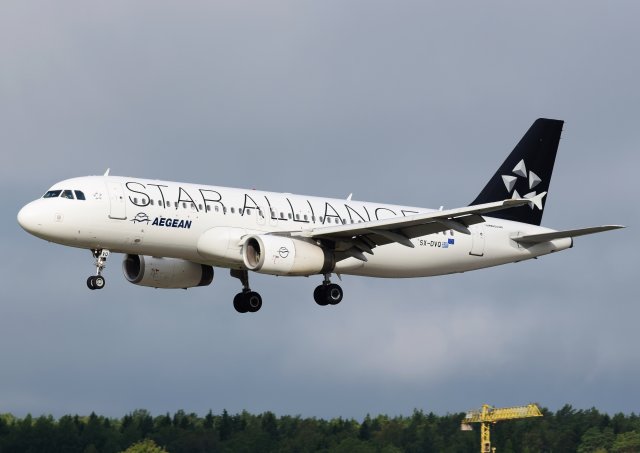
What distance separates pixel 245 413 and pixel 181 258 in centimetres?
9613

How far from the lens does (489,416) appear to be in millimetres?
119062

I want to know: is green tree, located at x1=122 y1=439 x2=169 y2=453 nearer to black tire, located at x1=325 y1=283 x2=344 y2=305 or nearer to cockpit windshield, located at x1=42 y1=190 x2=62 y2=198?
black tire, located at x1=325 y1=283 x2=344 y2=305

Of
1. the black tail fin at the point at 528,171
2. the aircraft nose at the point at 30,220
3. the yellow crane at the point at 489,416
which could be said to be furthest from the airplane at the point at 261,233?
the yellow crane at the point at 489,416

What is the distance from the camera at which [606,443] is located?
12962 centimetres

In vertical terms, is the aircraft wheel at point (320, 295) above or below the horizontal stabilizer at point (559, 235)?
below

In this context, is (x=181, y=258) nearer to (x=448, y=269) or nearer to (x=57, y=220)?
(x=57, y=220)

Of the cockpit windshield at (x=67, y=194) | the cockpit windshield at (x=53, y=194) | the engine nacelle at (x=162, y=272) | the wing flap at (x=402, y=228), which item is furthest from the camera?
the engine nacelle at (x=162, y=272)

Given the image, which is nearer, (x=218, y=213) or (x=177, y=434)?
(x=218, y=213)

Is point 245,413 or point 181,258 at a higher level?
point 245,413

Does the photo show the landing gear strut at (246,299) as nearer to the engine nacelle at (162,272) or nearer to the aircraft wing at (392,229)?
the engine nacelle at (162,272)

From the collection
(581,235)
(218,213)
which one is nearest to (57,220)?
(218,213)

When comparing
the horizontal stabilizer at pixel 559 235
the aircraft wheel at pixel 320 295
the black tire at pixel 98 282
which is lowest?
the black tire at pixel 98 282

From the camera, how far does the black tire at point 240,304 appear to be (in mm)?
61000

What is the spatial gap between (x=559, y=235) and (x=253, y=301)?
13.0 m
